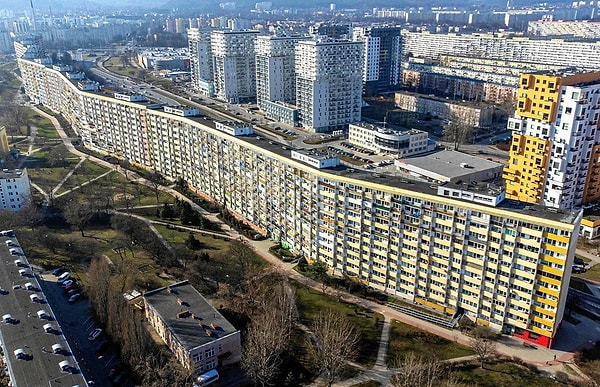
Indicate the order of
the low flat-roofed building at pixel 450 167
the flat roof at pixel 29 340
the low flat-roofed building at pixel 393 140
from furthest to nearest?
the low flat-roofed building at pixel 393 140, the low flat-roofed building at pixel 450 167, the flat roof at pixel 29 340

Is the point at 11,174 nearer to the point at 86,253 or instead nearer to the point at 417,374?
the point at 86,253

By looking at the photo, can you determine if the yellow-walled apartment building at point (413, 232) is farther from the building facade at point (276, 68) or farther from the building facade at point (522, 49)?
the building facade at point (522, 49)

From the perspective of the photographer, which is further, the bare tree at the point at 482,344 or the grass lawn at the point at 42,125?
the grass lawn at the point at 42,125

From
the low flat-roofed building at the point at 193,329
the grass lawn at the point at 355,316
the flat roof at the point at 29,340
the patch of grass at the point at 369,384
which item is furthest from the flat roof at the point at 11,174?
the patch of grass at the point at 369,384

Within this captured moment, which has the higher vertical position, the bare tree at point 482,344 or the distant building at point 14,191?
the distant building at point 14,191

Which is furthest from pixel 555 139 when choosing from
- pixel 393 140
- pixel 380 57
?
pixel 380 57

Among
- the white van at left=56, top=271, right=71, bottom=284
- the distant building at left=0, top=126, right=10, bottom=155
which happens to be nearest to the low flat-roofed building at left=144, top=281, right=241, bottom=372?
the white van at left=56, top=271, right=71, bottom=284
